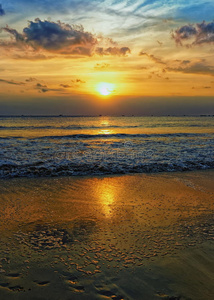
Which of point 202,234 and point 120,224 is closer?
point 202,234

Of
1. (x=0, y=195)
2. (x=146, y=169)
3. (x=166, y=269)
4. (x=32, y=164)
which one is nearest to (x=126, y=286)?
(x=166, y=269)

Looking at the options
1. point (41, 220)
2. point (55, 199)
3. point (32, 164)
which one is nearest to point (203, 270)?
point (41, 220)

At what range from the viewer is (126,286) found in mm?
2963

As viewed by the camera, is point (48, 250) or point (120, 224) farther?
point (120, 224)

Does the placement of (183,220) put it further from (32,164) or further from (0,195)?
(32,164)

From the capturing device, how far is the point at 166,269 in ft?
10.9

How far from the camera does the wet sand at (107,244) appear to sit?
2951mm

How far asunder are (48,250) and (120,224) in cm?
161

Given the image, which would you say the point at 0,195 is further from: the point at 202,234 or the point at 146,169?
the point at 146,169

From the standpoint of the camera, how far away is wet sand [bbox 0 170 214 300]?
2.95 meters

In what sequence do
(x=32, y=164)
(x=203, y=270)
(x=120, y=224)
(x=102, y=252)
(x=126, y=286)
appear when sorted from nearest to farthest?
(x=126, y=286) < (x=203, y=270) < (x=102, y=252) < (x=120, y=224) < (x=32, y=164)

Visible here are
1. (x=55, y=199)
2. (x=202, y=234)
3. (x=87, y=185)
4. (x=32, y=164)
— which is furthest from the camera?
(x=32, y=164)

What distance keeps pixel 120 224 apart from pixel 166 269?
166 cm

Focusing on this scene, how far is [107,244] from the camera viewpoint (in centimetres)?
400
